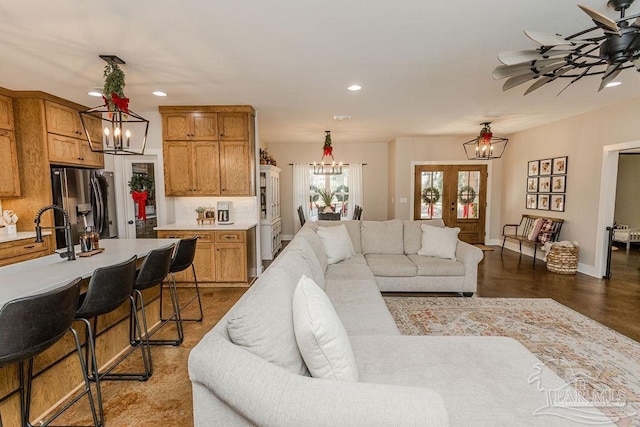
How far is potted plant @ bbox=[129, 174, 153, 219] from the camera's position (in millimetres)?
4711

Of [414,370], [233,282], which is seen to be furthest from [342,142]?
[414,370]

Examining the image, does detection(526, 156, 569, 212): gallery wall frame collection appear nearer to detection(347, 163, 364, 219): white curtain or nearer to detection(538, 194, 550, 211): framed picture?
detection(538, 194, 550, 211): framed picture

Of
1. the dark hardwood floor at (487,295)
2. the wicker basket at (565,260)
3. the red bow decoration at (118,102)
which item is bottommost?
the dark hardwood floor at (487,295)

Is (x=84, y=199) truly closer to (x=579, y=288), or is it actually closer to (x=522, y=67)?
(x=522, y=67)

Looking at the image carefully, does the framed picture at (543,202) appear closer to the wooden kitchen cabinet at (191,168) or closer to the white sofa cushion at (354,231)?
the white sofa cushion at (354,231)

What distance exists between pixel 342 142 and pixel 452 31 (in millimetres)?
5483

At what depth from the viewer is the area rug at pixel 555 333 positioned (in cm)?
208

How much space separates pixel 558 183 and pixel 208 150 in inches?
235

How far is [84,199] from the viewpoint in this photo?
4.20 meters

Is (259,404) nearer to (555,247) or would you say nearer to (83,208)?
(83,208)

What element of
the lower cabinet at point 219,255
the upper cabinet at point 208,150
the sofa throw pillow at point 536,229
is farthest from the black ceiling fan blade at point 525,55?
the sofa throw pillow at point 536,229

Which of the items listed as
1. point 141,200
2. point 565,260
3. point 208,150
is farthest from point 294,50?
point 565,260

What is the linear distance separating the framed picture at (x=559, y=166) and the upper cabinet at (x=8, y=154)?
811cm

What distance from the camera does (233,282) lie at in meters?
4.39
